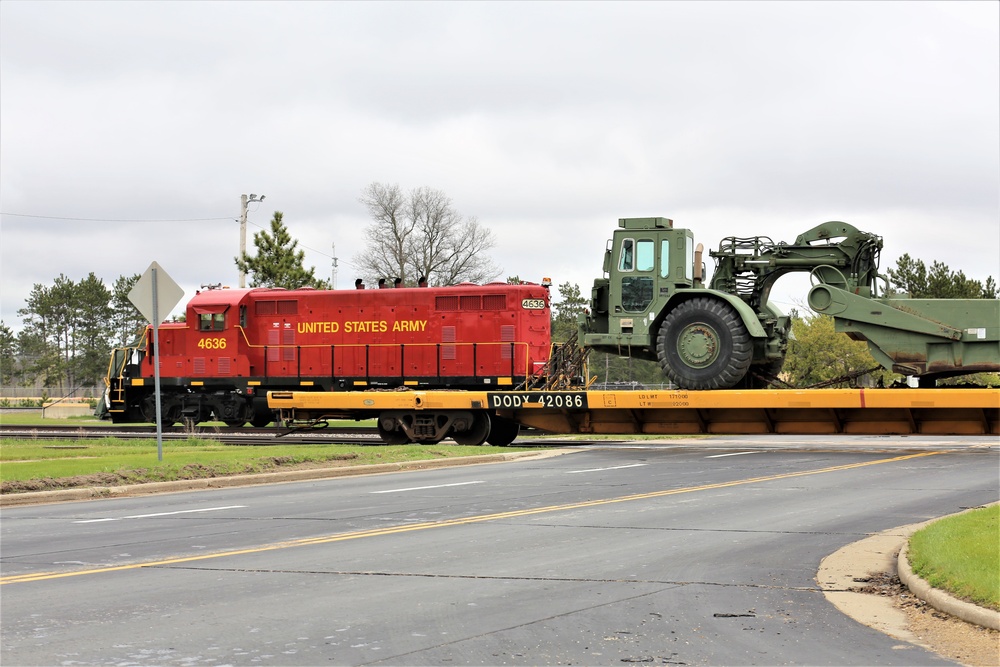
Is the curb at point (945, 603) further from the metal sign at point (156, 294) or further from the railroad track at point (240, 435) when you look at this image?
the railroad track at point (240, 435)

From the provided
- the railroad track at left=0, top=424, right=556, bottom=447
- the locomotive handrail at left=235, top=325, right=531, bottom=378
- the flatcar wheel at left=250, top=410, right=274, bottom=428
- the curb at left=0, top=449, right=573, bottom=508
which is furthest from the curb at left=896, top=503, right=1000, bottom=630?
the flatcar wheel at left=250, top=410, right=274, bottom=428

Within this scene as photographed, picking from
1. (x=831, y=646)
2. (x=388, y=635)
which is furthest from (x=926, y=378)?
(x=388, y=635)

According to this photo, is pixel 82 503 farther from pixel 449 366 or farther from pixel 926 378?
pixel 926 378

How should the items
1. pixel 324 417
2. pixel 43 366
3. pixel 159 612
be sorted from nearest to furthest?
1. pixel 159 612
2. pixel 324 417
3. pixel 43 366

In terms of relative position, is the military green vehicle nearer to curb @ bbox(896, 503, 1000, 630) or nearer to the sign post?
the sign post

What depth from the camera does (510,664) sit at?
5.95 meters

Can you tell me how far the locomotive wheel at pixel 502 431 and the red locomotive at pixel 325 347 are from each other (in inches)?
35.4

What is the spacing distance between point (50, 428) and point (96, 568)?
897 inches

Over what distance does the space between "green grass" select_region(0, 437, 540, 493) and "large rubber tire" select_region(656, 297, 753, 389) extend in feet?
Answer: 14.4

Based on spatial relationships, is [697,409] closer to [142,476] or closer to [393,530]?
[142,476]

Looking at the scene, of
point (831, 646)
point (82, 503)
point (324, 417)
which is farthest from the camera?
point (324, 417)

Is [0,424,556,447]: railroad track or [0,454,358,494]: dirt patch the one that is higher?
[0,454,358,494]: dirt patch

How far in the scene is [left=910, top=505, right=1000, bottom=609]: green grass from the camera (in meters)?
7.42

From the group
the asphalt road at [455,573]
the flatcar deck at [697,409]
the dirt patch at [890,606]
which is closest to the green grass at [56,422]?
the flatcar deck at [697,409]
